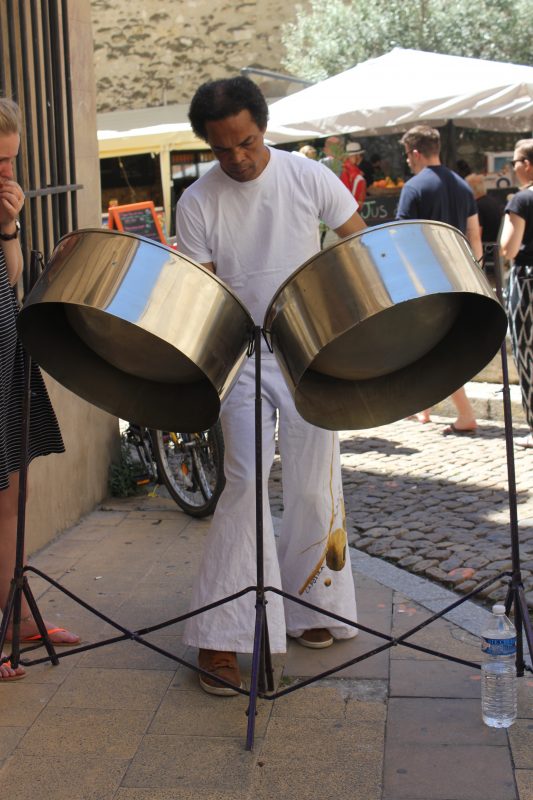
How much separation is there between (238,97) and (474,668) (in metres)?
1.60

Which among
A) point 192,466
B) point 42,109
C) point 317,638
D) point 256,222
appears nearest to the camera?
point 256,222

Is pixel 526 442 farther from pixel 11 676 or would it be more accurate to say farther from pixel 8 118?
pixel 8 118

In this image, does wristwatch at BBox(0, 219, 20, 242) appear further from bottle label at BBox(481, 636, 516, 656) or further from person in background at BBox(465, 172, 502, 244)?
person in background at BBox(465, 172, 502, 244)

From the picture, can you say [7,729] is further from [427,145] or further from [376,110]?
[376,110]

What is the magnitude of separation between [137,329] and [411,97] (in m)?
7.06

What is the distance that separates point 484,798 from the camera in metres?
2.23

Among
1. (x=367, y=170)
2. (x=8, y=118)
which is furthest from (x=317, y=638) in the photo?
(x=367, y=170)

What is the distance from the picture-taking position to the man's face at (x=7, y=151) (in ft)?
8.91

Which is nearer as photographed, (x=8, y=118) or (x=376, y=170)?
(x=8, y=118)

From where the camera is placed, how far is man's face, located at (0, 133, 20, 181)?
8.91 feet

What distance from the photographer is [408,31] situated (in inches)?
665

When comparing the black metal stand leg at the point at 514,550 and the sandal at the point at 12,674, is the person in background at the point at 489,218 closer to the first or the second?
the black metal stand leg at the point at 514,550

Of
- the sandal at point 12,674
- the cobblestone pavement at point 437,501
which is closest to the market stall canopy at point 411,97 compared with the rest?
the cobblestone pavement at point 437,501

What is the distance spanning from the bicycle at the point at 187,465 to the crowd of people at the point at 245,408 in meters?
1.37
